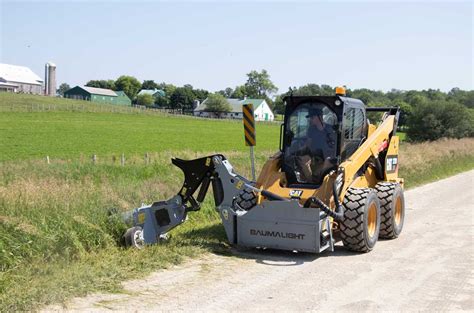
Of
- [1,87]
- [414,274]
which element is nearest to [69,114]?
[1,87]

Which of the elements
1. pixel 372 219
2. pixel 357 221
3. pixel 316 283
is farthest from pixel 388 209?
pixel 316 283

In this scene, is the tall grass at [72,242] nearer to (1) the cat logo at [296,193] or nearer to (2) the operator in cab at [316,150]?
(1) the cat logo at [296,193]

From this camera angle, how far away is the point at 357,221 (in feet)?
26.8

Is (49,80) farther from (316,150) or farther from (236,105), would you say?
(316,150)

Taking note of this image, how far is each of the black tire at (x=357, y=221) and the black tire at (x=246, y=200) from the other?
4.69ft

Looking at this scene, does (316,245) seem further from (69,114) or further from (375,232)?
(69,114)

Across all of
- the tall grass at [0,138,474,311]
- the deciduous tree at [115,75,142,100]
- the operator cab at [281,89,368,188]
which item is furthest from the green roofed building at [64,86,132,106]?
the operator cab at [281,89,368,188]

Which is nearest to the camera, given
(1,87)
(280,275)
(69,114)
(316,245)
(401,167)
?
(280,275)

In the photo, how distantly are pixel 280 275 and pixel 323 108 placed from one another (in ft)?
10.5

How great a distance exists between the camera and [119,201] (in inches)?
380

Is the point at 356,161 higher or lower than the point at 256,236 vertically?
higher

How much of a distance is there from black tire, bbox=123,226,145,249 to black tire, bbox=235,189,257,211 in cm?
163

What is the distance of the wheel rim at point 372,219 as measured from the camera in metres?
8.74

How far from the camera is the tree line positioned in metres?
25.4
